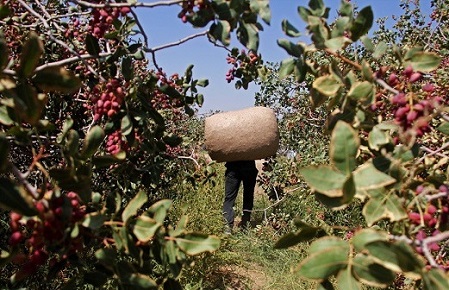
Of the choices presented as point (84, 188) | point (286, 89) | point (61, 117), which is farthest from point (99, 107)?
point (286, 89)

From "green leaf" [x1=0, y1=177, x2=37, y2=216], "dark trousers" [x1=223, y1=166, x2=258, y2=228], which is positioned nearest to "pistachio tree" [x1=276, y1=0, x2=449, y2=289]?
"green leaf" [x1=0, y1=177, x2=37, y2=216]

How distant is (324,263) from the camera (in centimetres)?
81

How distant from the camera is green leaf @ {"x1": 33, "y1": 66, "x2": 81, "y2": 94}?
97 cm

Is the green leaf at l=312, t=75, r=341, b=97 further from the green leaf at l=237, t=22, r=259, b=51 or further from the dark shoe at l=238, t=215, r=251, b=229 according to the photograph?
the dark shoe at l=238, t=215, r=251, b=229

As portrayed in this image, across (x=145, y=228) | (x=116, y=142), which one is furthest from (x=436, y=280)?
(x=116, y=142)

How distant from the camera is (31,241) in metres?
0.97

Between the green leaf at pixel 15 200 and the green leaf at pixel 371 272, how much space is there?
609mm

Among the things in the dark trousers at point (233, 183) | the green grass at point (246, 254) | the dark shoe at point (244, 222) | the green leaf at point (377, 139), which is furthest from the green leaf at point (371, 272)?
the dark shoe at point (244, 222)

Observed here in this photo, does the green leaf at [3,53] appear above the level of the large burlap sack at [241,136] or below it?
above

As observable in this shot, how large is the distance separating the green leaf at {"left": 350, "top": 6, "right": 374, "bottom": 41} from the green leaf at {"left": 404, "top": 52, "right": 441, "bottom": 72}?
146 mm

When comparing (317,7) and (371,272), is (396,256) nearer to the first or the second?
(371,272)

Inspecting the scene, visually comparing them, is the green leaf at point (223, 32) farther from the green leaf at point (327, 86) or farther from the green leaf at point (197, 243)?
the green leaf at point (197, 243)

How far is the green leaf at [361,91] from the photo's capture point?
106 centimetres

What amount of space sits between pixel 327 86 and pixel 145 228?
0.56m
